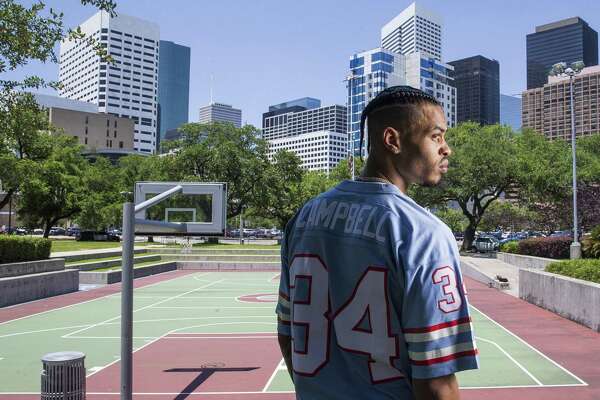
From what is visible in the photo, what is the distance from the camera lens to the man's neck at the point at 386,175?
2115 mm

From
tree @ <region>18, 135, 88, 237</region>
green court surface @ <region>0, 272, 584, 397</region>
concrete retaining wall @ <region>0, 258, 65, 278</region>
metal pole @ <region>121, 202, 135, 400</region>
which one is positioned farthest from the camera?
tree @ <region>18, 135, 88, 237</region>

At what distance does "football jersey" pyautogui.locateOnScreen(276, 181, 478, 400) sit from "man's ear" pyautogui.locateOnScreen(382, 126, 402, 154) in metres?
0.17

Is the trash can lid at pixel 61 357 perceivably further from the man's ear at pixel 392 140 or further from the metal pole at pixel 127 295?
the man's ear at pixel 392 140

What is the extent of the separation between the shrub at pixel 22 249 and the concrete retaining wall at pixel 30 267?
50 cm

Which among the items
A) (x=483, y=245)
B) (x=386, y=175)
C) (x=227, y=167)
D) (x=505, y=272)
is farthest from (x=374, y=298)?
(x=227, y=167)

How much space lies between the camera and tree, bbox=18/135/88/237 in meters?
48.0

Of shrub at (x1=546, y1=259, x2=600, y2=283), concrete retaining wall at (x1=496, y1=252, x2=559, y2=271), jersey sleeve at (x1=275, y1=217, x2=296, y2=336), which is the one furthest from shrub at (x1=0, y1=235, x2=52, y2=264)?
concrete retaining wall at (x1=496, y1=252, x2=559, y2=271)

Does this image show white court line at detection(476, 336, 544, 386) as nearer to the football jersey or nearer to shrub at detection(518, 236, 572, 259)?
the football jersey

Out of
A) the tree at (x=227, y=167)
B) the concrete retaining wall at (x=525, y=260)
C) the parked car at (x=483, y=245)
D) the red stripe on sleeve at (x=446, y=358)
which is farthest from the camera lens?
the tree at (x=227, y=167)

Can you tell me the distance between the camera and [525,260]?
3070 cm

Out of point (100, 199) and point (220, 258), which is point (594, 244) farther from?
point (100, 199)

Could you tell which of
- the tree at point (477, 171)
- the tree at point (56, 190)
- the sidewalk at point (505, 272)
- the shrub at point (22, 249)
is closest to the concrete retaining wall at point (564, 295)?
the sidewalk at point (505, 272)

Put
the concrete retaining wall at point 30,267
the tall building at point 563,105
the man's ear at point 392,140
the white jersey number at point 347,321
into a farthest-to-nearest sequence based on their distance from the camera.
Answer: the tall building at point 563,105
the concrete retaining wall at point 30,267
the man's ear at point 392,140
the white jersey number at point 347,321

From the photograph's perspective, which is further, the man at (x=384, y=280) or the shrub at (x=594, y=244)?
the shrub at (x=594, y=244)
